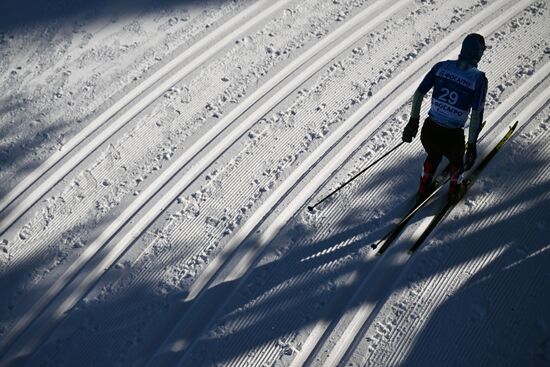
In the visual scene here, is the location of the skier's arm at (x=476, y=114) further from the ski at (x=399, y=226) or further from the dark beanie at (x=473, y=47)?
the ski at (x=399, y=226)

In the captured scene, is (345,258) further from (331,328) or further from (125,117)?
(125,117)

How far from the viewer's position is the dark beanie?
3.91m

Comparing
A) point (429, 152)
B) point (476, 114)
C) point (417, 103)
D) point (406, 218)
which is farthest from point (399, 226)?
point (476, 114)

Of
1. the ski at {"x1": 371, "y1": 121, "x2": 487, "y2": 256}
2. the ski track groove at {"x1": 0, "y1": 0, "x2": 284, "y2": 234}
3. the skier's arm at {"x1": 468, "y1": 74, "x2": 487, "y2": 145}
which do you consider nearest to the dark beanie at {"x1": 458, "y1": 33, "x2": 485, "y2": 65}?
the skier's arm at {"x1": 468, "y1": 74, "x2": 487, "y2": 145}

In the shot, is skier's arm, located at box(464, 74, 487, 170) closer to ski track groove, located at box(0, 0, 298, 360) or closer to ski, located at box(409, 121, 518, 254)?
ski, located at box(409, 121, 518, 254)

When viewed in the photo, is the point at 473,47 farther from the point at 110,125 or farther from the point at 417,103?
the point at 110,125

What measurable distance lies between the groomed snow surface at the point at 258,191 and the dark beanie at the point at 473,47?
165 cm

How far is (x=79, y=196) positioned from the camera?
18.4 ft

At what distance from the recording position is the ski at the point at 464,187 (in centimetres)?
487

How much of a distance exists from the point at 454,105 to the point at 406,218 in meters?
1.18

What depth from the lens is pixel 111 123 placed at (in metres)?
6.23

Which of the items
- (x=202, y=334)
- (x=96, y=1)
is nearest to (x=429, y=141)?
(x=202, y=334)

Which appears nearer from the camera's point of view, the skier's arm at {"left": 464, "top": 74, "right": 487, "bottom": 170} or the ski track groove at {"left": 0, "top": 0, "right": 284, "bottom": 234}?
the skier's arm at {"left": 464, "top": 74, "right": 487, "bottom": 170}

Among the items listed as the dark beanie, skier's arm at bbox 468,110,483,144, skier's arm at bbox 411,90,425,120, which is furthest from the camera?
skier's arm at bbox 411,90,425,120
